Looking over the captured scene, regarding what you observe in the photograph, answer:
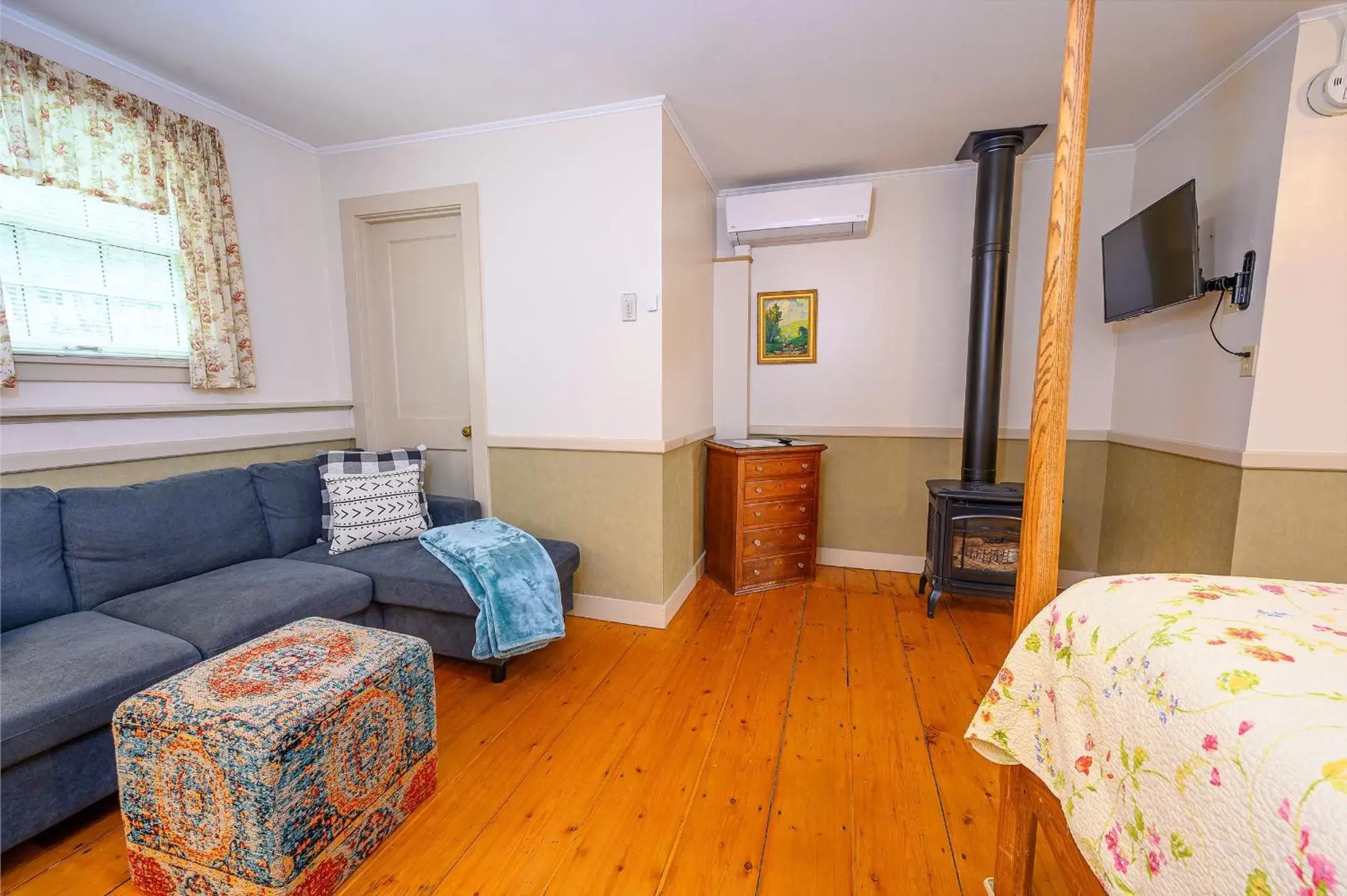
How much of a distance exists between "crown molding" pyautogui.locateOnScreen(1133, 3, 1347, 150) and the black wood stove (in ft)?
1.87

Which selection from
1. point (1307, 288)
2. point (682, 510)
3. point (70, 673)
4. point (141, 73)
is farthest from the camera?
point (682, 510)

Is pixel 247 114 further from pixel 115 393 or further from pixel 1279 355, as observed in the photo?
pixel 1279 355

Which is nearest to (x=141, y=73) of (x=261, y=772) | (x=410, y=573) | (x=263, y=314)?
(x=263, y=314)

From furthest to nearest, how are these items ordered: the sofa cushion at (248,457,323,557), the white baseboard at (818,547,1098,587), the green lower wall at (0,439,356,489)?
the white baseboard at (818,547,1098,587) < the sofa cushion at (248,457,323,557) < the green lower wall at (0,439,356,489)

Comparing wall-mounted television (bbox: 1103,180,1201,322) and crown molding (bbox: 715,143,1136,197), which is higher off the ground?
crown molding (bbox: 715,143,1136,197)

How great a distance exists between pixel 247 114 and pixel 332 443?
1701 millimetres

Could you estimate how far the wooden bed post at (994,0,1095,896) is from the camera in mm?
997

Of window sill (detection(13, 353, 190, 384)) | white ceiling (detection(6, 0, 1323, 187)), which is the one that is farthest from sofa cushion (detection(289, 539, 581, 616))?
white ceiling (detection(6, 0, 1323, 187))

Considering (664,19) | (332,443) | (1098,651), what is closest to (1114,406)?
(1098,651)

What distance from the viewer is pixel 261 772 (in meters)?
1.10

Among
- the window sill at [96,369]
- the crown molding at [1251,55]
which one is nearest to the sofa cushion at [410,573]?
the window sill at [96,369]

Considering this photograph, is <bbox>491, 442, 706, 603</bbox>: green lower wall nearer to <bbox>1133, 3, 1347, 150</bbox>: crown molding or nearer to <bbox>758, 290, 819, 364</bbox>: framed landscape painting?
<bbox>758, 290, 819, 364</bbox>: framed landscape painting

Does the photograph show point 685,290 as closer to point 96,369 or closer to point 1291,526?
point 96,369

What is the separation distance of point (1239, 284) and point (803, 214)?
1997mm
